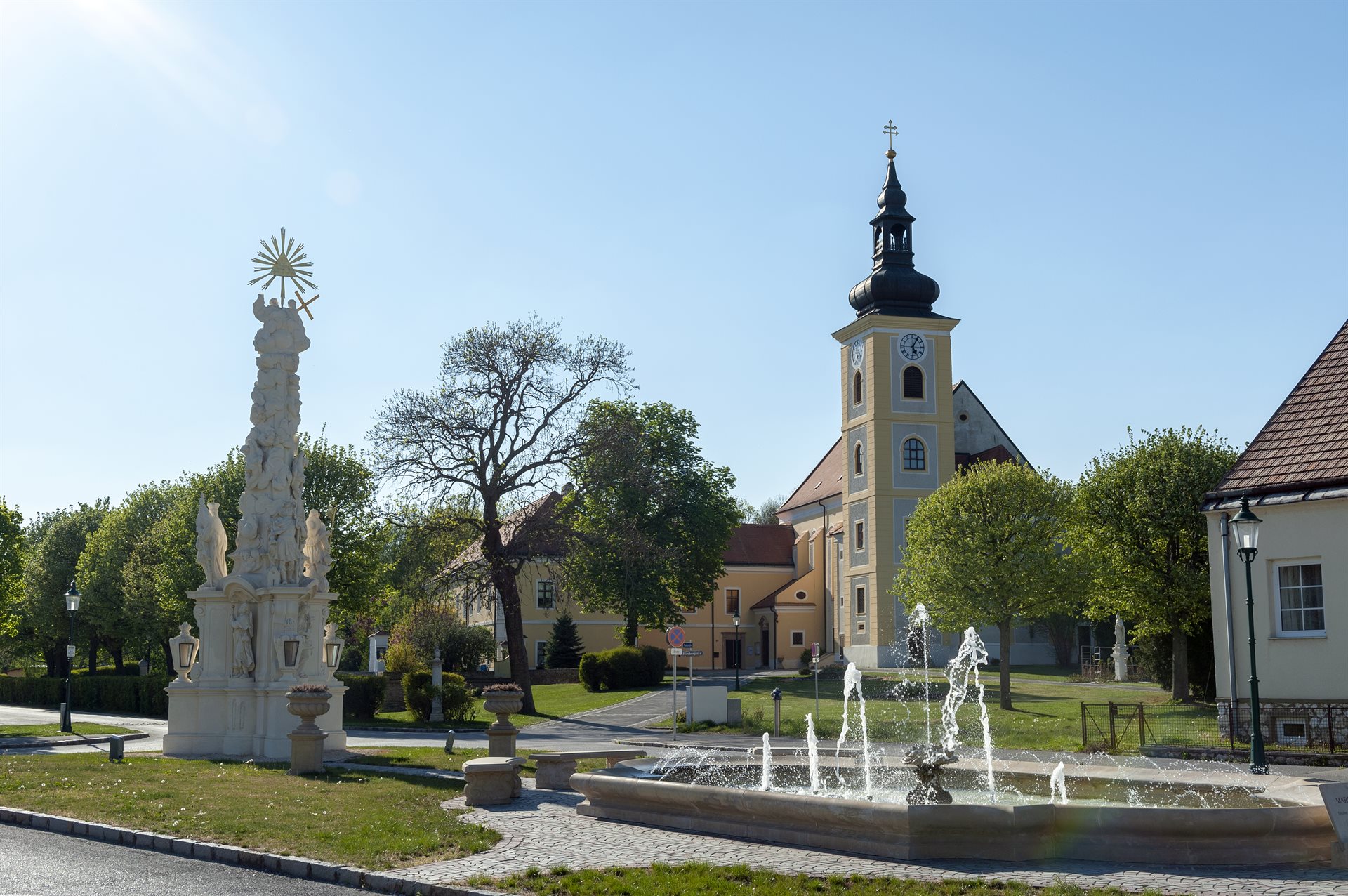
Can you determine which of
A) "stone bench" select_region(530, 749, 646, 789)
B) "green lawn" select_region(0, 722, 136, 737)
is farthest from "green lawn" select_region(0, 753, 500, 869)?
"green lawn" select_region(0, 722, 136, 737)

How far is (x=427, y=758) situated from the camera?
2361 centimetres

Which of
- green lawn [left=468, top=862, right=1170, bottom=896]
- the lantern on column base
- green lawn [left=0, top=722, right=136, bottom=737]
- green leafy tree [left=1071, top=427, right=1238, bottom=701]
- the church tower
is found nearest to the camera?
green lawn [left=468, top=862, right=1170, bottom=896]

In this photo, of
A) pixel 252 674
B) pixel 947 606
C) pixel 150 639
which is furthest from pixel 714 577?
pixel 252 674

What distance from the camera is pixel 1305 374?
1047 inches

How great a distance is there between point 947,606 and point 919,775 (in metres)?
29.5

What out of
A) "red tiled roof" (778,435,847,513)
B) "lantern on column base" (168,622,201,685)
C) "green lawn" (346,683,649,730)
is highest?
"red tiled roof" (778,435,847,513)

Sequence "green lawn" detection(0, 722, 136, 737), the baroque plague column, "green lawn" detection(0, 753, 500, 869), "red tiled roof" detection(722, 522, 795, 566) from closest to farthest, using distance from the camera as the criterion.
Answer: "green lawn" detection(0, 753, 500, 869)
the baroque plague column
"green lawn" detection(0, 722, 136, 737)
"red tiled roof" detection(722, 522, 795, 566)

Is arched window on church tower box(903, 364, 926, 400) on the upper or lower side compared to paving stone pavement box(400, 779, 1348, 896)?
upper

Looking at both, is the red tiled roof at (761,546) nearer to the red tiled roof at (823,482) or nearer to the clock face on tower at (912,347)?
the red tiled roof at (823,482)

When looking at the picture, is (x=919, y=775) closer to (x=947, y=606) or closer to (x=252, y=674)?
(x=252, y=674)

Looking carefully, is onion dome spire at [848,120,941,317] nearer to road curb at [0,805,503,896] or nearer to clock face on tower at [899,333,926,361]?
clock face on tower at [899,333,926,361]

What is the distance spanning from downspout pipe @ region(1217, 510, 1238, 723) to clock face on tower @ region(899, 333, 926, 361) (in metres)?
39.0

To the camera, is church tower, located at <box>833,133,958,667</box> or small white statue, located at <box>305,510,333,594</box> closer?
small white statue, located at <box>305,510,333,594</box>

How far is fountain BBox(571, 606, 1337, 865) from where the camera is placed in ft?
36.3
